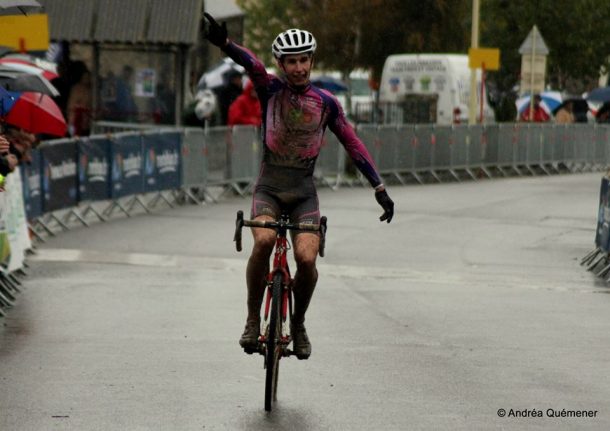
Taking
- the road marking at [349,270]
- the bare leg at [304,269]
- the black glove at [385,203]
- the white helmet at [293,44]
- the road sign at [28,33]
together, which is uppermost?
the white helmet at [293,44]

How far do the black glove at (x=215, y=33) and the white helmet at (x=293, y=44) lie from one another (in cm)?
30

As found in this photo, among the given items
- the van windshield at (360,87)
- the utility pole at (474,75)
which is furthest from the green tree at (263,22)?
the utility pole at (474,75)

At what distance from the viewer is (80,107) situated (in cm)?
2636

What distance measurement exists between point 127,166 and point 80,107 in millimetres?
3185

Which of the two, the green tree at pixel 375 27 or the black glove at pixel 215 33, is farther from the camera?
the green tree at pixel 375 27

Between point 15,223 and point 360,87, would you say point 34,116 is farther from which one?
point 360,87

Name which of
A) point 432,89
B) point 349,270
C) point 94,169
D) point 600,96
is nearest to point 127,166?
point 94,169

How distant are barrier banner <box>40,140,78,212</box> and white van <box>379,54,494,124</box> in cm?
1814

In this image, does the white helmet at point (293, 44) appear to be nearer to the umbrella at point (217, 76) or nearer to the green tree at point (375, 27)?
the umbrella at point (217, 76)

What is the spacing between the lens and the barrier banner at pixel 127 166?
2305 cm

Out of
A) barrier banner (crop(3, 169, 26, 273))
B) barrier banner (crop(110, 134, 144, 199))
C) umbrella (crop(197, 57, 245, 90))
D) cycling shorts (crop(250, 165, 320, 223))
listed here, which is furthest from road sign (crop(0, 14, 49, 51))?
umbrella (crop(197, 57, 245, 90))

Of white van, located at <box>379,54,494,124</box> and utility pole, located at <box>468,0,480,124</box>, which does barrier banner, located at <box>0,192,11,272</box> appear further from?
white van, located at <box>379,54,494,124</box>

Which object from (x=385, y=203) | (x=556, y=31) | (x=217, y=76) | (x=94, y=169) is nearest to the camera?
(x=385, y=203)

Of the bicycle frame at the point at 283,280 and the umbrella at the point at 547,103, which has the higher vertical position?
the bicycle frame at the point at 283,280
